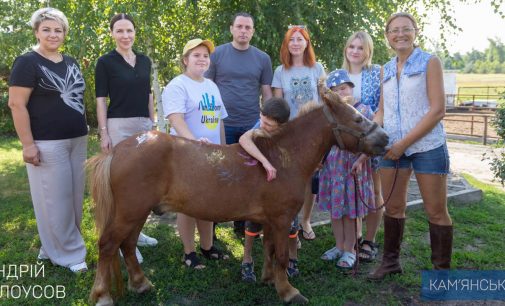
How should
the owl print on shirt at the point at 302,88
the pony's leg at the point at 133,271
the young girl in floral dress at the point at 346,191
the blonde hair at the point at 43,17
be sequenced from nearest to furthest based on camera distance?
the pony's leg at the point at 133,271, the blonde hair at the point at 43,17, the young girl in floral dress at the point at 346,191, the owl print on shirt at the point at 302,88

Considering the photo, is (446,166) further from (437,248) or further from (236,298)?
(236,298)

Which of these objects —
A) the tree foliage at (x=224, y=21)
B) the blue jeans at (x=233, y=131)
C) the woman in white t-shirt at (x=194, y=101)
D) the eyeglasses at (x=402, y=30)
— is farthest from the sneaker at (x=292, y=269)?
the tree foliage at (x=224, y=21)

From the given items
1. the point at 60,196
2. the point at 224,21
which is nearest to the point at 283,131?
the point at 60,196

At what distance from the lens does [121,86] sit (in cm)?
414

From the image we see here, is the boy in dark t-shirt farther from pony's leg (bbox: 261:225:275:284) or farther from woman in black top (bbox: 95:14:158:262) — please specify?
woman in black top (bbox: 95:14:158:262)

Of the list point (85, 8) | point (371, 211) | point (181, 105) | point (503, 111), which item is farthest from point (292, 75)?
point (85, 8)

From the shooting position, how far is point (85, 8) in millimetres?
8047

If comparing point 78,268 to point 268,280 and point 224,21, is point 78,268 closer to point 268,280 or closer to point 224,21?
point 268,280

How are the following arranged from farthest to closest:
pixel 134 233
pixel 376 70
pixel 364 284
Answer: pixel 376 70
pixel 364 284
pixel 134 233

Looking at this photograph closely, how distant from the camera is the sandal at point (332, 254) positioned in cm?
461

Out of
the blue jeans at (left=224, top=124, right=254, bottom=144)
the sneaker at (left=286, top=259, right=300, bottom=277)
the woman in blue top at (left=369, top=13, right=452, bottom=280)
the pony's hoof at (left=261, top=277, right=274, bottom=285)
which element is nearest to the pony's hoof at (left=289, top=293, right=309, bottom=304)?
the pony's hoof at (left=261, top=277, right=274, bottom=285)

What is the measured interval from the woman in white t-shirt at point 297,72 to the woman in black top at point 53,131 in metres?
2.15

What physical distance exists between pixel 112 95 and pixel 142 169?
4.08ft

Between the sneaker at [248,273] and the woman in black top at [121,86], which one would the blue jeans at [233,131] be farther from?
the sneaker at [248,273]
